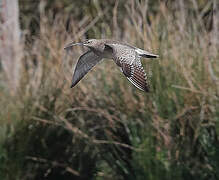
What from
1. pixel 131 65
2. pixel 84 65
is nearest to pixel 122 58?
pixel 131 65

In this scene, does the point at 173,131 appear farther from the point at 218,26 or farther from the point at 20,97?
the point at 20,97

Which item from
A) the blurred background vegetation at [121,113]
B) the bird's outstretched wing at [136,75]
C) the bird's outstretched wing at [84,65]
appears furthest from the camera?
the blurred background vegetation at [121,113]

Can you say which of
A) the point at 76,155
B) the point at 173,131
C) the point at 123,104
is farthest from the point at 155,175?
the point at 76,155

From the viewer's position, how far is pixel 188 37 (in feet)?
17.5

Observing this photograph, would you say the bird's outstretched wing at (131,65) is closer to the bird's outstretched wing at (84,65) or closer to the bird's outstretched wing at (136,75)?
the bird's outstretched wing at (136,75)

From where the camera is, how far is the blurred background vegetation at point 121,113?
4.73 m

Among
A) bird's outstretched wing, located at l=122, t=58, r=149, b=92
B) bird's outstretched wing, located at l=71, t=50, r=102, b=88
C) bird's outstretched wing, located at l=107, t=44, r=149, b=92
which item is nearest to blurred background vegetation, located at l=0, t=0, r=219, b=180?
bird's outstretched wing, located at l=71, t=50, r=102, b=88

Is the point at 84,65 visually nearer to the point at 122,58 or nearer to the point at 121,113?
the point at 122,58

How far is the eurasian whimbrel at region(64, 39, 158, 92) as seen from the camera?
106 inches

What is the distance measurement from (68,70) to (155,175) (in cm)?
159

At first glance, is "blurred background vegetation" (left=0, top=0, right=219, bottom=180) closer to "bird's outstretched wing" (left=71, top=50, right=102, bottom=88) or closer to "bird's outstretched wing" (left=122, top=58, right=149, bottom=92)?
"bird's outstretched wing" (left=71, top=50, right=102, bottom=88)

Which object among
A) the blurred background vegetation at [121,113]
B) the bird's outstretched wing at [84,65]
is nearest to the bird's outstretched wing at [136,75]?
the bird's outstretched wing at [84,65]

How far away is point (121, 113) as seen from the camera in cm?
512

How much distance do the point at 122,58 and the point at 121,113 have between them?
2.27m
